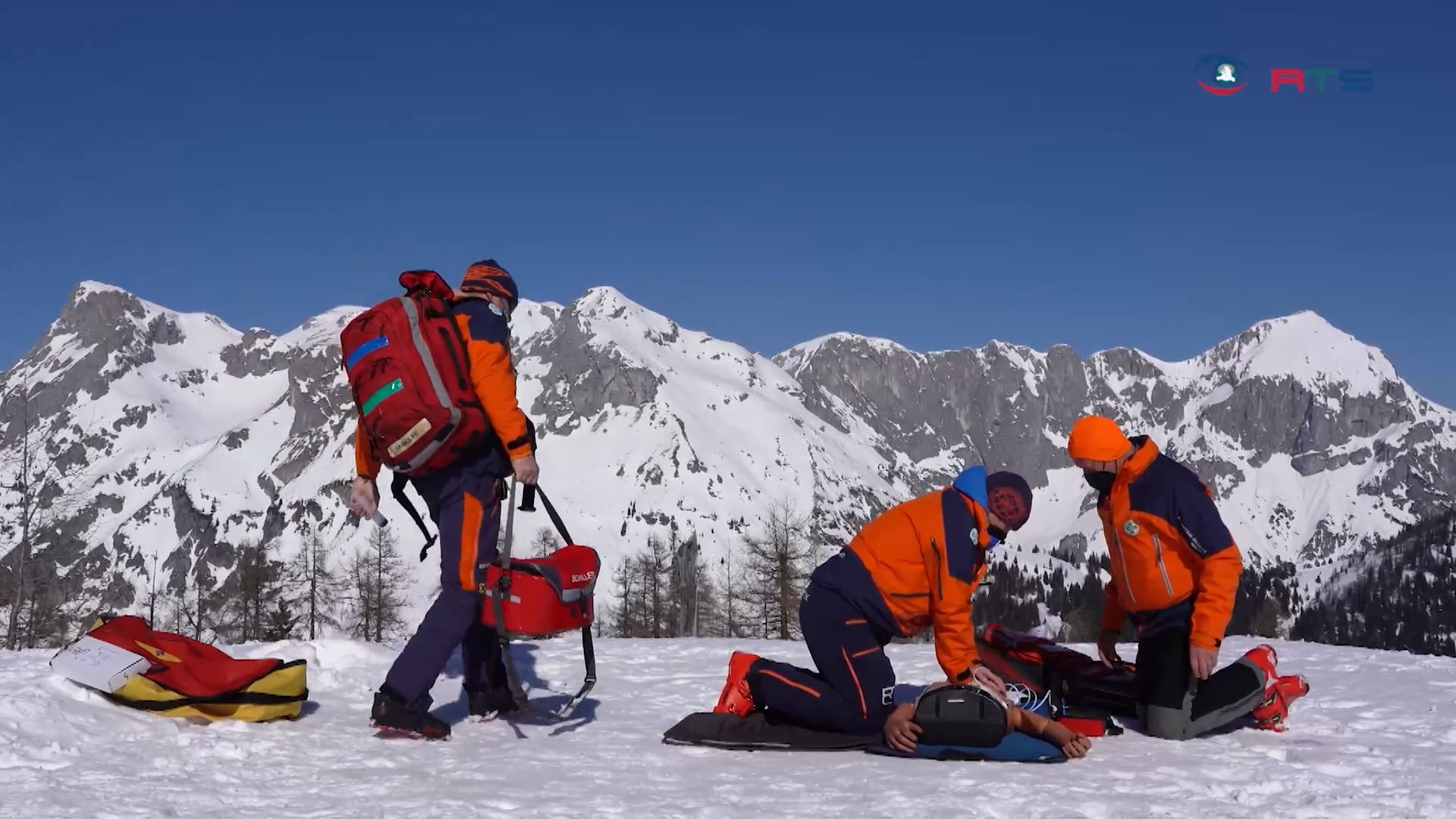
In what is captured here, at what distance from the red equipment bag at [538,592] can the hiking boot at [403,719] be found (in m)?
0.66

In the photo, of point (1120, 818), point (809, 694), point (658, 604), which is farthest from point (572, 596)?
point (658, 604)

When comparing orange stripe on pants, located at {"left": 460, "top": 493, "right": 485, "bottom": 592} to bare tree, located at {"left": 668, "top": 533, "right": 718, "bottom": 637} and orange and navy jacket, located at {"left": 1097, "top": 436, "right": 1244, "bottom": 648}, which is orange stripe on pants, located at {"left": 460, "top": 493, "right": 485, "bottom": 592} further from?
bare tree, located at {"left": 668, "top": 533, "right": 718, "bottom": 637}

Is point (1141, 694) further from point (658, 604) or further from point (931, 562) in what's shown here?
point (658, 604)

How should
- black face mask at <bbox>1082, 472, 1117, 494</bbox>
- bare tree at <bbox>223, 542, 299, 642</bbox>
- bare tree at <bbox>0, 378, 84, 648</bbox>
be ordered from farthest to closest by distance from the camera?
bare tree at <bbox>223, 542, 299, 642</bbox>
bare tree at <bbox>0, 378, 84, 648</bbox>
black face mask at <bbox>1082, 472, 1117, 494</bbox>

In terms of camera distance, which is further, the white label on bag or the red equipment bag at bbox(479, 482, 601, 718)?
the red equipment bag at bbox(479, 482, 601, 718)

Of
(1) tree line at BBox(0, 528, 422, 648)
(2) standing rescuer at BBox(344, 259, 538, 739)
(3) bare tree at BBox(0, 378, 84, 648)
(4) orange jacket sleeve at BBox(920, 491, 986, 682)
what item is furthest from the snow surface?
(1) tree line at BBox(0, 528, 422, 648)

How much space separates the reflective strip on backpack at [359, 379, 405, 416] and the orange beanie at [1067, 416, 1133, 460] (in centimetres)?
430

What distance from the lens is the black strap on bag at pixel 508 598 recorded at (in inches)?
271

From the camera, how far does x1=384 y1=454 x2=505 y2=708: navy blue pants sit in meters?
6.69

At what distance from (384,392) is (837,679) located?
3336 mm

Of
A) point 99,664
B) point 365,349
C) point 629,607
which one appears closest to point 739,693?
point 365,349

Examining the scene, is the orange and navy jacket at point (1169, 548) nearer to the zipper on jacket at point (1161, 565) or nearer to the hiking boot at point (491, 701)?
the zipper on jacket at point (1161, 565)

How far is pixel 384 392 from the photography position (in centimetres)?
666

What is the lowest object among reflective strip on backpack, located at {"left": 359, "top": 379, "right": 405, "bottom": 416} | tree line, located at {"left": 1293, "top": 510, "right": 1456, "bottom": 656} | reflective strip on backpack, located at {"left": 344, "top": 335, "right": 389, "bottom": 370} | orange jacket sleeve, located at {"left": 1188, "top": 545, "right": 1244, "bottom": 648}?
tree line, located at {"left": 1293, "top": 510, "right": 1456, "bottom": 656}
